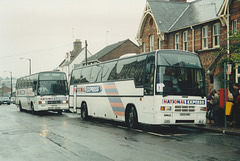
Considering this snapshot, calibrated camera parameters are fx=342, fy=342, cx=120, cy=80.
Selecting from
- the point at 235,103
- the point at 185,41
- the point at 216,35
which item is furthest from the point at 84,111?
the point at 185,41

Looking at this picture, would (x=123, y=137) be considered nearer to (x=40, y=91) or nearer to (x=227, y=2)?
(x=40, y=91)

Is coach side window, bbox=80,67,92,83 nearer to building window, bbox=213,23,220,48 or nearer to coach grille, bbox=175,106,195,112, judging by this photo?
coach grille, bbox=175,106,195,112

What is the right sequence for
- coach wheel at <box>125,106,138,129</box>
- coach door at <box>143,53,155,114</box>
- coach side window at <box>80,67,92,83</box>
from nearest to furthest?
coach door at <box>143,53,155,114</box>
coach wheel at <box>125,106,138,129</box>
coach side window at <box>80,67,92,83</box>

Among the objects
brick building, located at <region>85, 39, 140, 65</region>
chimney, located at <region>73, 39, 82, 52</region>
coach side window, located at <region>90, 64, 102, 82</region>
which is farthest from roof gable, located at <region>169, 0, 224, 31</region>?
chimney, located at <region>73, 39, 82, 52</region>

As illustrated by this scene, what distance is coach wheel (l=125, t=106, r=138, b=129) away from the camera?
14.7m

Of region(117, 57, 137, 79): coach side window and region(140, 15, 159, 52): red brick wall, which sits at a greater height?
region(140, 15, 159, 52): red brick wall

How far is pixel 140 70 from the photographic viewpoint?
14.5 m

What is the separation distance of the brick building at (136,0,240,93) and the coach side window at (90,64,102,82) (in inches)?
337

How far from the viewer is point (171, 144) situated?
10281mm

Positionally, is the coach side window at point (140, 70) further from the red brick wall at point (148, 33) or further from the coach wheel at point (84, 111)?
the red brick wall at point (148, 33)

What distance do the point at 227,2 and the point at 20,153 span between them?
20392 mm

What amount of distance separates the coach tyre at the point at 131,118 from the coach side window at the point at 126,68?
152 centimetres

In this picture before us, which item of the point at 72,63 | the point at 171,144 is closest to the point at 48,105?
the point at 171,144

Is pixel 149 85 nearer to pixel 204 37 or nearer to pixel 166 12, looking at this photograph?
pixel 204 37
